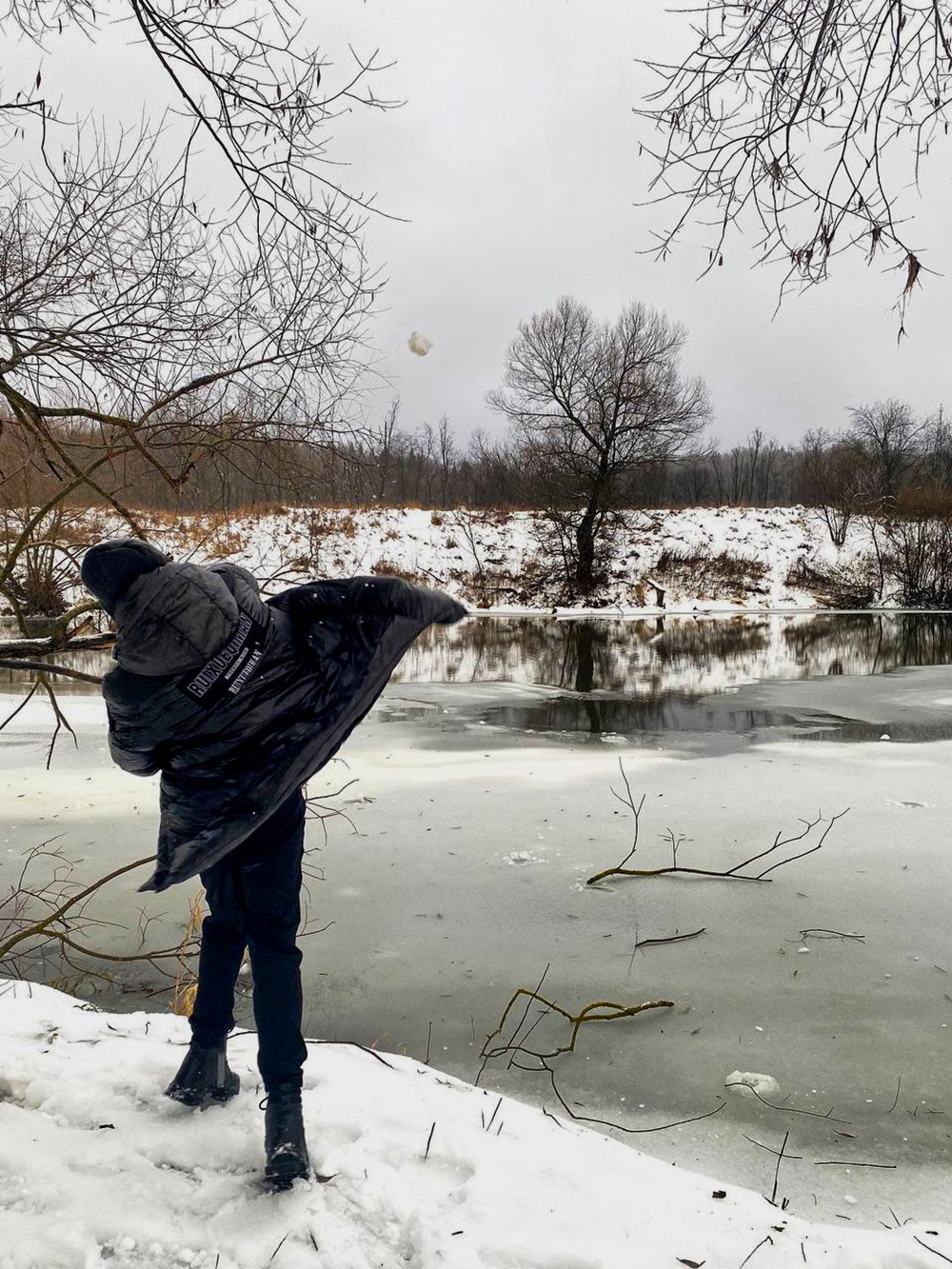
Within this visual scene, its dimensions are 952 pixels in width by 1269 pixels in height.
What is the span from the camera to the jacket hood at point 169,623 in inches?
65.3

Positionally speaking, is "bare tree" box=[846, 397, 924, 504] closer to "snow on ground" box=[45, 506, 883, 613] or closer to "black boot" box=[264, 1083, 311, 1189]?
"snow on ground" box=[45, 506, 883, 613]

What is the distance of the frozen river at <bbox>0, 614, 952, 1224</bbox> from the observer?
2793mm

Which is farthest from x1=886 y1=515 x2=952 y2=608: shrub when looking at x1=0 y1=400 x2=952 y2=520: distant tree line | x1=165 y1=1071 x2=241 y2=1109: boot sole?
x1=165 y1=1071 x2=241 y2=1109: boot sole

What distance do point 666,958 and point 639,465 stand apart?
81.0ft

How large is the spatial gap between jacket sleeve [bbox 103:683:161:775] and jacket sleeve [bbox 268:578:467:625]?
16.1 inches

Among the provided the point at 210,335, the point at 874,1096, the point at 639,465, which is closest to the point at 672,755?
the point at 874,1096

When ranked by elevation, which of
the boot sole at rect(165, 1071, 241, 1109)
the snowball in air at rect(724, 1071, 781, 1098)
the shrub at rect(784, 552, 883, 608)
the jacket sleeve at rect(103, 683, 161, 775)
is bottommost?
the snowball in air at rect(724, 1071, 781, 1098)

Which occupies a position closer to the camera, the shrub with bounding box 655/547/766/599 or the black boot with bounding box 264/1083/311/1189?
the black boot with bounding box 264/1083/311/1189

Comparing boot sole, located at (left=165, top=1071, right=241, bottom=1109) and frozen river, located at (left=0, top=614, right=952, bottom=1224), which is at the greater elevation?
boot sole, located at (left=165, top=1071, right=241, bottom=1109)

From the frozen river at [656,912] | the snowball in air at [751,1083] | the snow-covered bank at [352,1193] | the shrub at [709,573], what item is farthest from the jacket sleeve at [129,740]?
the shrub at [709,573]

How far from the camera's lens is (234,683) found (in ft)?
5.82

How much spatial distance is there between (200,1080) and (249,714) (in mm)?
1026

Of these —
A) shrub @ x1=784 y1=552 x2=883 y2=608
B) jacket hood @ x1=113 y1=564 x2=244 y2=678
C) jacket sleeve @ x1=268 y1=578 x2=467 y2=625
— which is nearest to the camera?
jacket hood @ x1=113 y1=564 x2=244 y2=678

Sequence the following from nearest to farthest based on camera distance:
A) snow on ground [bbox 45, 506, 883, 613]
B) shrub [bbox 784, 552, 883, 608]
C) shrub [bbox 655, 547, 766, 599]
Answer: shrub [bbox 784, 552, 883, 608], snow on ground [bbox 45, 506, 883, 613], shrub [bbox 655, 547, 766, 599]
